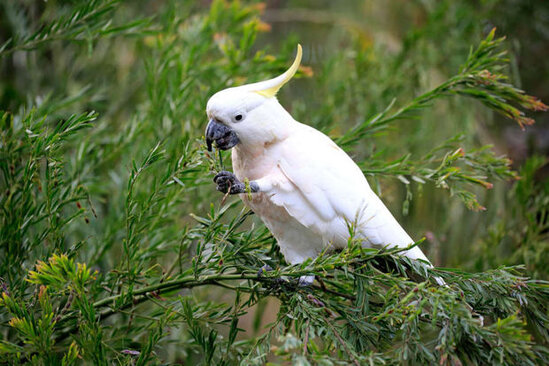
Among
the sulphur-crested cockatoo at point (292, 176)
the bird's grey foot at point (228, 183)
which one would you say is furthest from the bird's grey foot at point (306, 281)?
the bird's grey foot at point (228, 183)

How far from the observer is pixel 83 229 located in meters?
1.49

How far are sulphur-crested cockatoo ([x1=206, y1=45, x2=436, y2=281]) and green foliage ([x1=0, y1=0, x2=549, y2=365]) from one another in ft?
0.15

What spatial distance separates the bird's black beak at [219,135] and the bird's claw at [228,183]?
0.06 m

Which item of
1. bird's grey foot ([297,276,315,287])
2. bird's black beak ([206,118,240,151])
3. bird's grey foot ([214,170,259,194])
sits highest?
bird's black beak ([206,118,240,151])

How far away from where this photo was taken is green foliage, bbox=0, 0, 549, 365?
26.8 inches

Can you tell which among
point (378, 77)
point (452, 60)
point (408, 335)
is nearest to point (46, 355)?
point (408, 335)

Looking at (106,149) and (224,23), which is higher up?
(224,23)

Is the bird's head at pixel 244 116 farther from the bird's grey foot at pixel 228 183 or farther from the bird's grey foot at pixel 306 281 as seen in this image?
the bird's grey foot at pixel 306 281

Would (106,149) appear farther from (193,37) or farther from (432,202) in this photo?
(432,202)

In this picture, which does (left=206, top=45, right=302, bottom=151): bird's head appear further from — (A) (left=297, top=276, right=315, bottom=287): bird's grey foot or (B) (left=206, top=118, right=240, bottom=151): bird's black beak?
(A) (left=297, top=276, right=315, bottom=287): bird's grey foot

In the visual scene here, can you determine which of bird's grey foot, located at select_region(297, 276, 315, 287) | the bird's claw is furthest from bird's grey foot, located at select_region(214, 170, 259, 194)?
bird's grey foot, located at select_region(297, 276, 315, 287)

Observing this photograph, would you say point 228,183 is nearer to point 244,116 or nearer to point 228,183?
point 228,183

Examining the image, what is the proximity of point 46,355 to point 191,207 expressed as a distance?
66cm

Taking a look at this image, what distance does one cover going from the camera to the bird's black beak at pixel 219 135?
76cm
